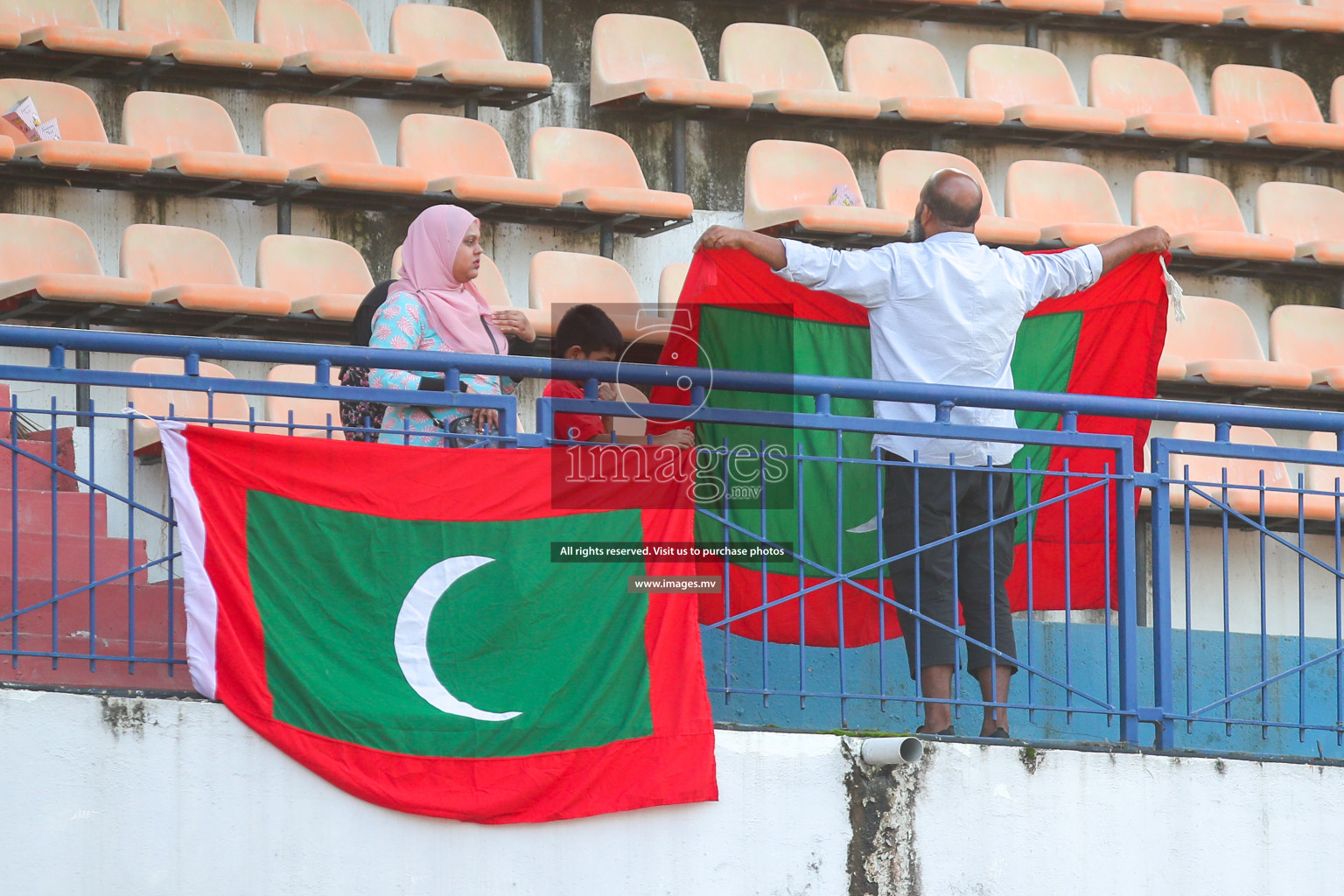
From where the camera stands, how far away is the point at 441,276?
15.8 feet

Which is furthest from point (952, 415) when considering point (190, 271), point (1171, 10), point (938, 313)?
point (1171, 10)

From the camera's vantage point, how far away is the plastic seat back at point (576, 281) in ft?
22.7

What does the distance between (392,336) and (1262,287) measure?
544 cm

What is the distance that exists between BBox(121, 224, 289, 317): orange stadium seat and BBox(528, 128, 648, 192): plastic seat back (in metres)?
1.51

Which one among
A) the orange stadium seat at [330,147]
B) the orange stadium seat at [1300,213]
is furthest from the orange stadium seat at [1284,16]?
the orange stadium seat at [330,147]

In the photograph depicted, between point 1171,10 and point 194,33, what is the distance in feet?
16.4

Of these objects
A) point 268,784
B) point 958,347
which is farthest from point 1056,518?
point 268,784

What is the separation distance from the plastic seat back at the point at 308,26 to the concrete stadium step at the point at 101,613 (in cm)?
360

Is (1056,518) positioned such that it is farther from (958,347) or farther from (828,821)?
(828,821)

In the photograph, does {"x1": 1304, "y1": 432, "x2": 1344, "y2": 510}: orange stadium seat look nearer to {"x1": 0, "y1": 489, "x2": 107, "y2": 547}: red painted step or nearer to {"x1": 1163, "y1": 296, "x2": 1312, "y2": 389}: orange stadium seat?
{"x1": 1163, "y1": 296, "x2": 1312, "y2": 389}: orange stadium seat

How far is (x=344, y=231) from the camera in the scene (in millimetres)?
7609

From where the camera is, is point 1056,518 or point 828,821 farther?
point 1056,518

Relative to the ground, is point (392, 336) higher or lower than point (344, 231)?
lower

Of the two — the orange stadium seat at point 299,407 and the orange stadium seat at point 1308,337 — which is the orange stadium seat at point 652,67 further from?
the orange stadium seat at point 1308,337
